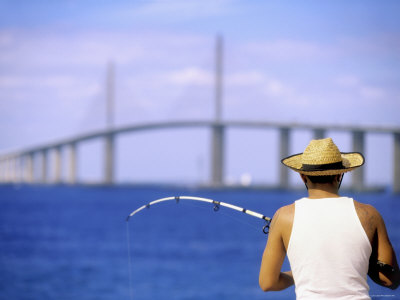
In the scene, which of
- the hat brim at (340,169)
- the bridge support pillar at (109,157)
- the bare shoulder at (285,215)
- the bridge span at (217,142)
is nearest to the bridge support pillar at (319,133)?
the bridge span at (217,142)

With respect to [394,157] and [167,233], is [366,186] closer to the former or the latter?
[394,157]

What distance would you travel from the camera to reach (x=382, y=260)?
177 cm

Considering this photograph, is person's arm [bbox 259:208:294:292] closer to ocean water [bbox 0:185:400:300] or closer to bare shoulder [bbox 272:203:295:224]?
bare shoulder [bbox 272:203:295:224]

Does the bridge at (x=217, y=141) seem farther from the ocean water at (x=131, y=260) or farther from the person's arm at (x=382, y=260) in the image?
the person's arm at (x=382, y=260)

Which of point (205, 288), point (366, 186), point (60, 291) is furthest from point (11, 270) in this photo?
point (366, 186)

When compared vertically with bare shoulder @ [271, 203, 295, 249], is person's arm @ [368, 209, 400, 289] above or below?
below

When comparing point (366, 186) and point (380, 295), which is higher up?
point (380, 295)

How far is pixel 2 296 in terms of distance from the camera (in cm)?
1645

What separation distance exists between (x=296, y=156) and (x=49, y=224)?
40.4m

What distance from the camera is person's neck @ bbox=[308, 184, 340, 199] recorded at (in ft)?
6.00

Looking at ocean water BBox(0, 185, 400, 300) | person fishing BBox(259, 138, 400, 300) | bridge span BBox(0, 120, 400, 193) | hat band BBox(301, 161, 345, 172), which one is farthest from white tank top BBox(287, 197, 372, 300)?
bridge span BBox(0, 120, 400, 193)

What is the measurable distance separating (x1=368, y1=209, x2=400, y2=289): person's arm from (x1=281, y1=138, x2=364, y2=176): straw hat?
166 millimetres

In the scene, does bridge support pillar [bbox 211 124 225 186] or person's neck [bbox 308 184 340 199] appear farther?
bridge support pillar [bbox 211 124 225 186]

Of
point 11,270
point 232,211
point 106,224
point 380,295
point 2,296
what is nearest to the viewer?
point 380,295
